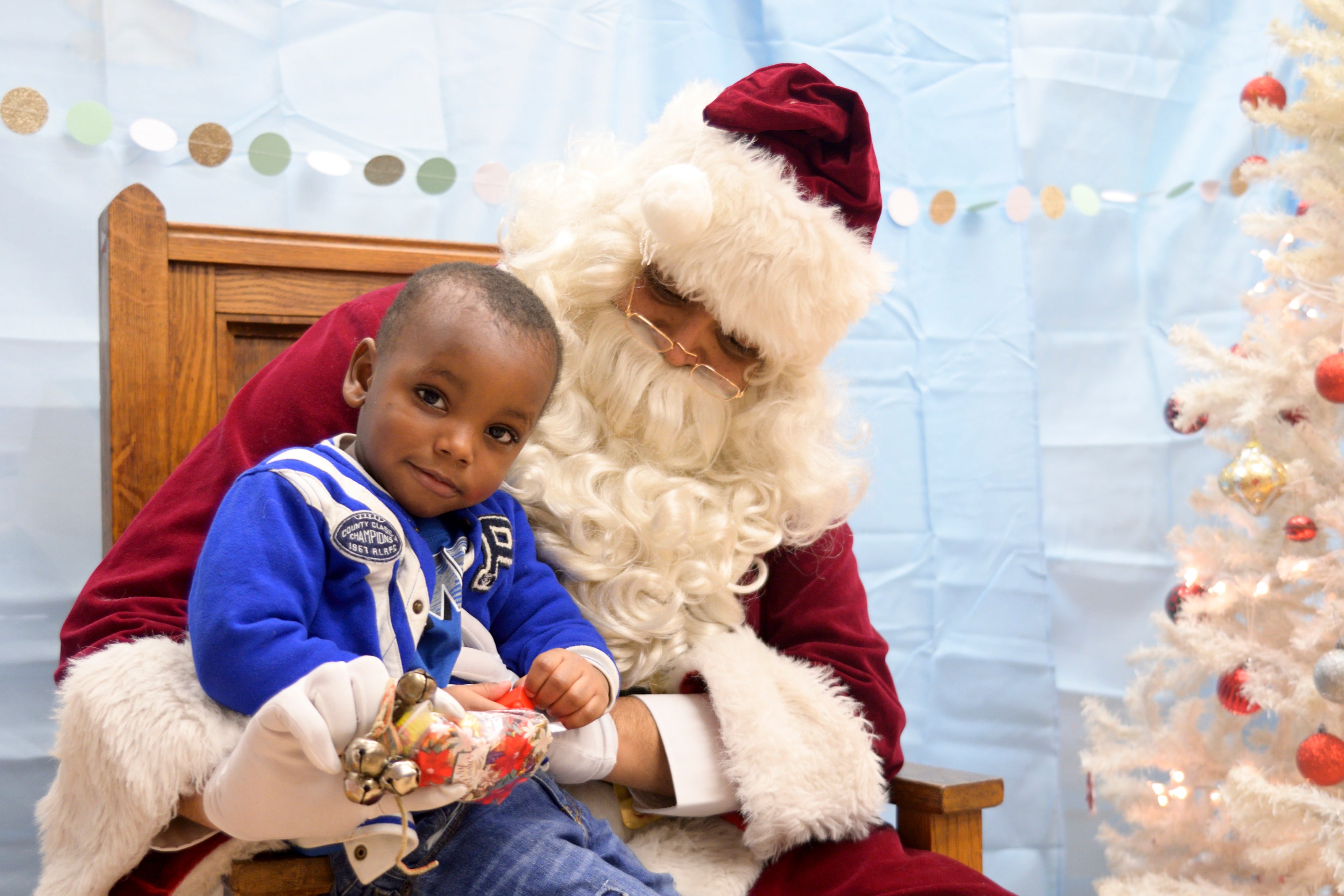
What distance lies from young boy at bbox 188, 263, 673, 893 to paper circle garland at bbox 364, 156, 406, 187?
1041mm

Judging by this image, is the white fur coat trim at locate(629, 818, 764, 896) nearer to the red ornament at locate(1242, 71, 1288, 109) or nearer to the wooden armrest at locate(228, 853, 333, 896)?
the wooden armrest at locate(228, 853, 333, 896)

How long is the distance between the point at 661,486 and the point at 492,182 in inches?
40.4

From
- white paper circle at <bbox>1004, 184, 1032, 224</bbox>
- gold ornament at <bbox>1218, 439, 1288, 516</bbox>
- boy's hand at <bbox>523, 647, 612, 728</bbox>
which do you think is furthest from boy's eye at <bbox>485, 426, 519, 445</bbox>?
white paper circle at <bbox>1004, 184, 1032, 224</bbox>

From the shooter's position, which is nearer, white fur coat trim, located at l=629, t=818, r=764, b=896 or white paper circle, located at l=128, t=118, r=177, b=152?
white fur coat trim, located at l=629, t=818, r=764, b=896

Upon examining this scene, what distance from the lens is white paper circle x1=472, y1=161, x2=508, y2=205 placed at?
239cm

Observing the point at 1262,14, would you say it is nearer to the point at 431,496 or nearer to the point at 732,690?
the point at 732,690

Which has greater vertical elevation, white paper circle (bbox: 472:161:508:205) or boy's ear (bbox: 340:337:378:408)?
white paper circle (bbox: 472:161:508:205)

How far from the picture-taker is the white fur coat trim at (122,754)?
3.79 feet


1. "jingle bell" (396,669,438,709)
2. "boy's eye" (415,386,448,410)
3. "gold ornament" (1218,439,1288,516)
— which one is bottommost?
"gold ornament" (1218,439,1288,516)

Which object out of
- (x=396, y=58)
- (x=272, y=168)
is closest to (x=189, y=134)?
(x=272, y=168)

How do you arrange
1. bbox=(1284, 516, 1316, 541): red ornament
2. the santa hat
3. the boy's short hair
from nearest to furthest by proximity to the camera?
the boy's short hair < the santa hat < bbox=(1284, 516, 1316, 541): red ornament

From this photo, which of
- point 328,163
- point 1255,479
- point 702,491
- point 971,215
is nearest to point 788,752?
point 702,491

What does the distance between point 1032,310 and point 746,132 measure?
1.52 metres

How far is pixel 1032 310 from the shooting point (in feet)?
9.70
